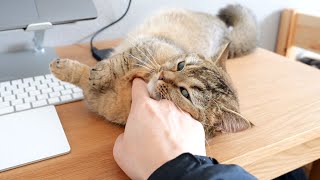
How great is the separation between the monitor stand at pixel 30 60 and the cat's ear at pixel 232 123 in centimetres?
48

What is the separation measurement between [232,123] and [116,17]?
66 centimetres

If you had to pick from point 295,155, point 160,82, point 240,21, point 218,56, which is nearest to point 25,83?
point 160,82

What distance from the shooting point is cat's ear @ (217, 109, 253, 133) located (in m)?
0.57

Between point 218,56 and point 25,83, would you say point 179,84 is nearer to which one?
point 218,56

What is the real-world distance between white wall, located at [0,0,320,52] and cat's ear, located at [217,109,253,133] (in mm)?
635

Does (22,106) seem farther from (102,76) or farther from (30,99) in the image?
(102,76)

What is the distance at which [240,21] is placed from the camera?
1.15 meters

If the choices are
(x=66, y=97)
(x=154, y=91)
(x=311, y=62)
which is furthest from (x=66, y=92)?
(x=311, y=62)

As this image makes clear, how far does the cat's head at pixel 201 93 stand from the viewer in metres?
0.60

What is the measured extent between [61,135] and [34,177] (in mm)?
108

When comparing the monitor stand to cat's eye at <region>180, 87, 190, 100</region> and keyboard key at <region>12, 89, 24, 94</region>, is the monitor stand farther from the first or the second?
cat's eye at <region>180, 87, 190, 100</region>

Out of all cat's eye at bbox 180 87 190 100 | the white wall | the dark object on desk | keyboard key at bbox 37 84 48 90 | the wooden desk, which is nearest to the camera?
the wooden desk

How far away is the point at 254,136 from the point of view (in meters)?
0.61

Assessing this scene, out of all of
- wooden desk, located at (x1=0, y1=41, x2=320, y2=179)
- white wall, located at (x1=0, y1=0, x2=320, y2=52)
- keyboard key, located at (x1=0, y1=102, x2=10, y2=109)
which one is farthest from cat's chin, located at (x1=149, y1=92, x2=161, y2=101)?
white wall, located at (x1=0, y1=0, x2=320, y2=52)
